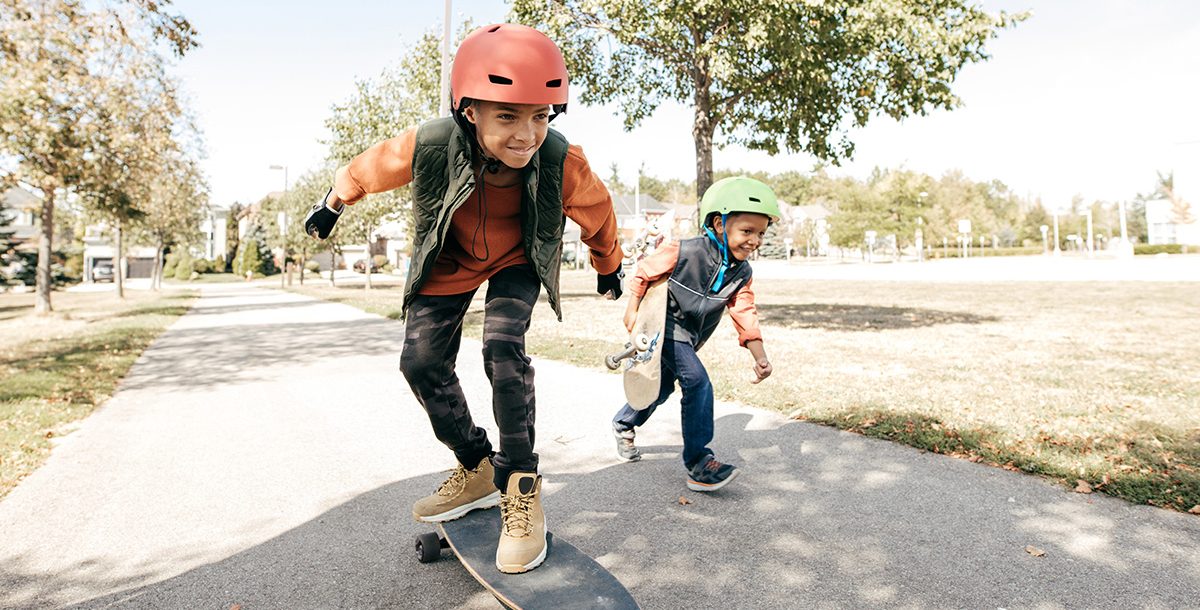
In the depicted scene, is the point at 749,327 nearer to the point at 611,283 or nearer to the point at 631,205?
the point at 611,283

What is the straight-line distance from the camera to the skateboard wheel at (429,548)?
2838 millimetres

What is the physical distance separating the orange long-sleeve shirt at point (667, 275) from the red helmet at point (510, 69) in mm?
1746

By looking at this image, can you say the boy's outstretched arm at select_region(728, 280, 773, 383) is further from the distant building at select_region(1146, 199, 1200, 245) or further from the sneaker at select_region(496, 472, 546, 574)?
the distant building at select_region(1146, 199, 1200, 245)

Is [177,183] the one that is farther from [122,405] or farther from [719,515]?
[719,515]

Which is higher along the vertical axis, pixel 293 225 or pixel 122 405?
pixel 293 225

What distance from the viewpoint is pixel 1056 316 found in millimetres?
14328

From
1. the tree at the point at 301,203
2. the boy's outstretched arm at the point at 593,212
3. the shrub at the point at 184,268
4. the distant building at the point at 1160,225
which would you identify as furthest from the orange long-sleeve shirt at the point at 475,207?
the distant building at the point at 1160,225

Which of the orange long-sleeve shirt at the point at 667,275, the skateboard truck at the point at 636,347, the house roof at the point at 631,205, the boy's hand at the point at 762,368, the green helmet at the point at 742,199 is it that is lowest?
the boy's hand at the point at 762,368

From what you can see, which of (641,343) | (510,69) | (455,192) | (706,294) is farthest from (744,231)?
(510,69)

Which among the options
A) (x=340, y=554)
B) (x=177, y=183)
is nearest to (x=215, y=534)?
(x=340, y=554)

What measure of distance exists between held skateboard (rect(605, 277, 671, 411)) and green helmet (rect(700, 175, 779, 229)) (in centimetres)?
59

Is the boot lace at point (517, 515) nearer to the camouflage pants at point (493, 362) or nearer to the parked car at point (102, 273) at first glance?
the camouflage pants at point (493, 362)

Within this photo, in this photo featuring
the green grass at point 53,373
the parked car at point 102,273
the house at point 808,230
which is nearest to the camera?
the green grass at point 53,373

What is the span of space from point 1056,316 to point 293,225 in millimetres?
32251
